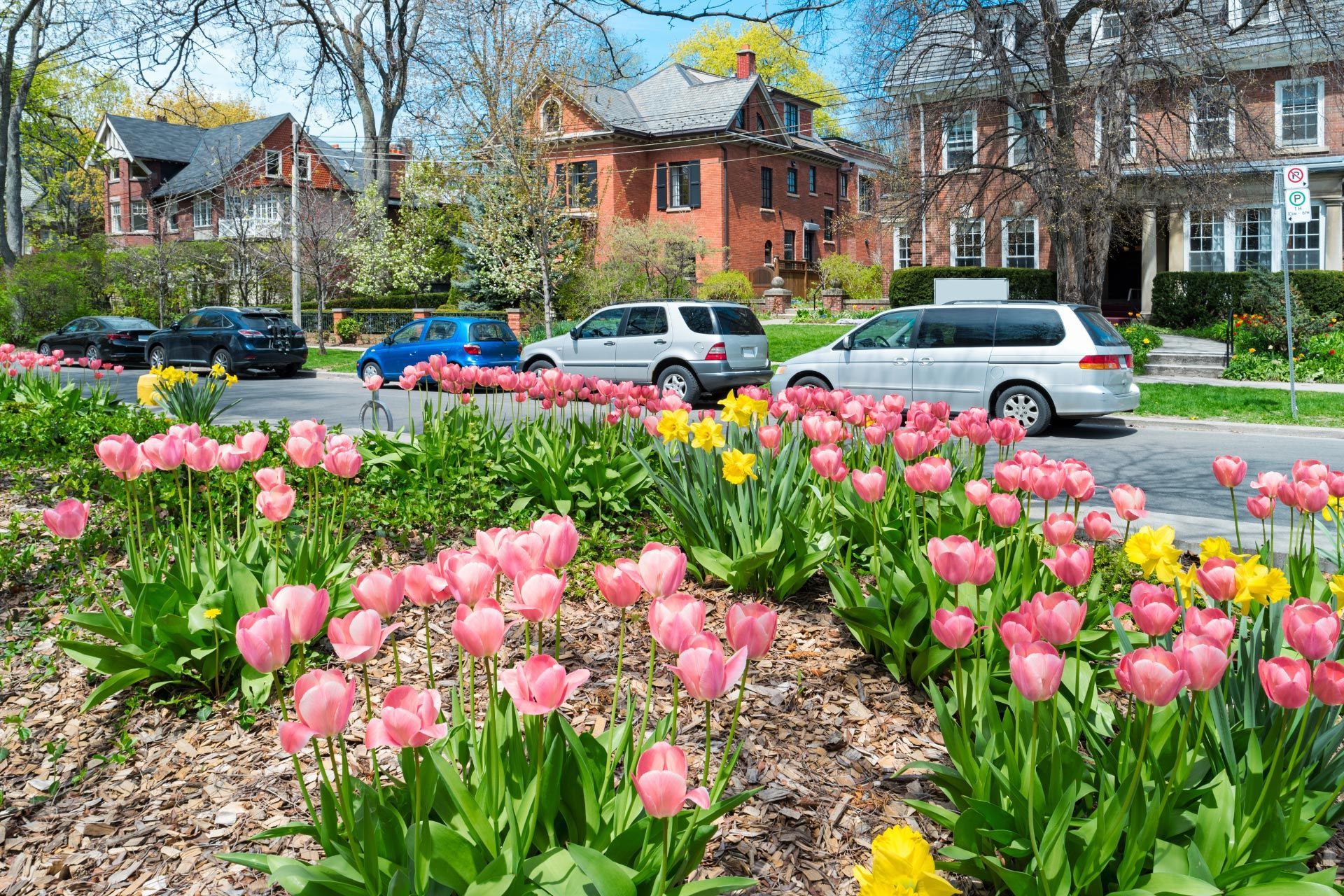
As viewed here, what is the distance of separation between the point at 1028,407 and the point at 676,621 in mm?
11987

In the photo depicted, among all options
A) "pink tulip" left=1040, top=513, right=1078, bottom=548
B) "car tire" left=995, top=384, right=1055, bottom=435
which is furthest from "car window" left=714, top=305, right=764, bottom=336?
"pink tulip" left=1040, top=513, right=1078, bottom=548

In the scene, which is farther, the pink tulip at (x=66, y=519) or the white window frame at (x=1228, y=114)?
the white window frame at (x=1228, y=114)

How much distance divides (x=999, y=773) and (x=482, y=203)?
29.3 metres

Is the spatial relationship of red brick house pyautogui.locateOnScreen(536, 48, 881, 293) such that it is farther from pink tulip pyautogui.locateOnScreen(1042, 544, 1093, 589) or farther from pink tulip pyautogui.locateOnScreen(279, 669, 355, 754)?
pink tulip pyautogui.locateOnScreen(279, 669, 355, 754)

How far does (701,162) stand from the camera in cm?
4203

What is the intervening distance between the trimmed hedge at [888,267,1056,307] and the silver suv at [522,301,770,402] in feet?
34.3

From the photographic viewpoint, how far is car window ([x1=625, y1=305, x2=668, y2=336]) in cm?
1708

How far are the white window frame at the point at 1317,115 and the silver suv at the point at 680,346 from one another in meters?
20.1

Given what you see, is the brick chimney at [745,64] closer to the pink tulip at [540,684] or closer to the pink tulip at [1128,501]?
the pink tulip at [1128,501]

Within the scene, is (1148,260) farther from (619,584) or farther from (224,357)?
(619,584)

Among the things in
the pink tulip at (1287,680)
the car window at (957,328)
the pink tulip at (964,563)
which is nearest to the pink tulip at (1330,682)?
the pink tulip at (1287,680)

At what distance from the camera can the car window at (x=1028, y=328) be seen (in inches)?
504

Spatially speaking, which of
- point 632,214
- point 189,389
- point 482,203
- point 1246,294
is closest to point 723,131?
point 632,214

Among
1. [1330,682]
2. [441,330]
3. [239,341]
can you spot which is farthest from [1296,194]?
[239,341]
